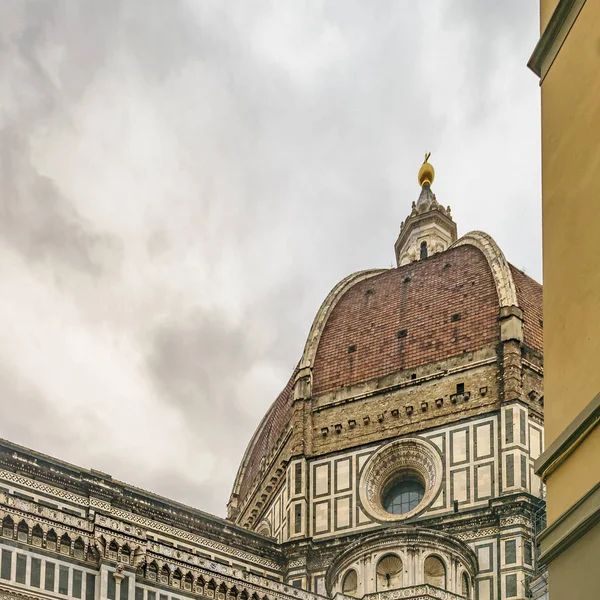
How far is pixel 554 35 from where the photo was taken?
6.23 meters

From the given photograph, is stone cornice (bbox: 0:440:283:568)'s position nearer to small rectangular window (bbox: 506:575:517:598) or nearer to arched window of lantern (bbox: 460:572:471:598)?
arched window of lantern (bbox: 460:572:471:598)

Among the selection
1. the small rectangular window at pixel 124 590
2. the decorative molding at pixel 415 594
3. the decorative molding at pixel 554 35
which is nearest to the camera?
the decorative molding at pixel 554 35

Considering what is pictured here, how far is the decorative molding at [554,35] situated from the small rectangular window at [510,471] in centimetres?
2780

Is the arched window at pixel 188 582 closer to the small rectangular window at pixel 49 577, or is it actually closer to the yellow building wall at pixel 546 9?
the small rectangular window at pixel 49 577

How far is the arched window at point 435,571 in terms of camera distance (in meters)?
31.2

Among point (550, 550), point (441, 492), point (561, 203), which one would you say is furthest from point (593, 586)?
point (441, 492)

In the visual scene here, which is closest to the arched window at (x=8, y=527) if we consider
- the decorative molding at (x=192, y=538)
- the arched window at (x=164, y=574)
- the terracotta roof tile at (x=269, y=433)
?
the arched window at (x=164, y=574)

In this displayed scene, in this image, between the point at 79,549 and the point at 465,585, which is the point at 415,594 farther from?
the point at 79,549

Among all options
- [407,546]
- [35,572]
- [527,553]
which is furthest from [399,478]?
[35,572]

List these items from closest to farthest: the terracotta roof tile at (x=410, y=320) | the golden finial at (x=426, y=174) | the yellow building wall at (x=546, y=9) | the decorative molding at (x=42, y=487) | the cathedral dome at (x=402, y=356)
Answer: the yellow building wall at (x=546, y=9) → the decorative molding at (x=42, y=487) → the cathedral dome at (x=402, y=356) → the terracotta roof tile at (x=410, y=320) → the golden finial at (x=426, y=174)

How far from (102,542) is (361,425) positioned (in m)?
13.9

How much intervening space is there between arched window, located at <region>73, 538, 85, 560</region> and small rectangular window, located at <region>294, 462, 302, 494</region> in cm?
1310

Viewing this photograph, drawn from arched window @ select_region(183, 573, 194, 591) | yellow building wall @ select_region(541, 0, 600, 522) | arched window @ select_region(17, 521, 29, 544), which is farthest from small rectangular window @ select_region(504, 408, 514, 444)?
yellow building wall @ select_region(541, 0, 600, 522)

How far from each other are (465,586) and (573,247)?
89.7 ft
